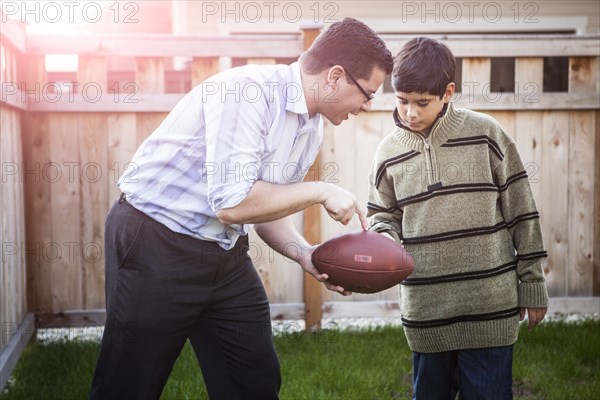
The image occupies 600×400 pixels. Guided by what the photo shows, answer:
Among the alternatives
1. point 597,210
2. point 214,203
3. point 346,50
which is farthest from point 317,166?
point 214,203

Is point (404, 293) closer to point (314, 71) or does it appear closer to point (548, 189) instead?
point (314, 71)

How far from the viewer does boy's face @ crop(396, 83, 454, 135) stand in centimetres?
277

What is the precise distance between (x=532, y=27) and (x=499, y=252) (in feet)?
28.4

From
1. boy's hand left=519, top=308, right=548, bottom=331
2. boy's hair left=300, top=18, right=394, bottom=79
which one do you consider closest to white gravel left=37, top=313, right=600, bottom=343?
boy's hand left=519, top=308, right=548, bottom=331

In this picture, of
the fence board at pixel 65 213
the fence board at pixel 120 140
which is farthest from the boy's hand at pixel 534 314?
the fence board at pixel 65 213

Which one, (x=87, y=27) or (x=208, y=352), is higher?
(x=87, y=27)

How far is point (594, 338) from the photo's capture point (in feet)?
14.9

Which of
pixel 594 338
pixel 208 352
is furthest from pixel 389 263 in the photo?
pixel 594 338

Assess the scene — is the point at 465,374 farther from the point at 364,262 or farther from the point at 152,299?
the point at 152,299

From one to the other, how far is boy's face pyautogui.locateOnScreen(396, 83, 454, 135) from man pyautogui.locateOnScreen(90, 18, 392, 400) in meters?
0.33

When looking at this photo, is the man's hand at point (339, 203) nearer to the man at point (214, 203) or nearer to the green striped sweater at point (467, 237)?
the man at point (214, 203)

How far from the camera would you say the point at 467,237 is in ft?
9.03

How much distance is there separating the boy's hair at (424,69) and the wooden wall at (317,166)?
202cm

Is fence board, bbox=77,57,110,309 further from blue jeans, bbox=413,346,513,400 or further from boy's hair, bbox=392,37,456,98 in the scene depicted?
blue jeans, bbox=413,346,513,400
